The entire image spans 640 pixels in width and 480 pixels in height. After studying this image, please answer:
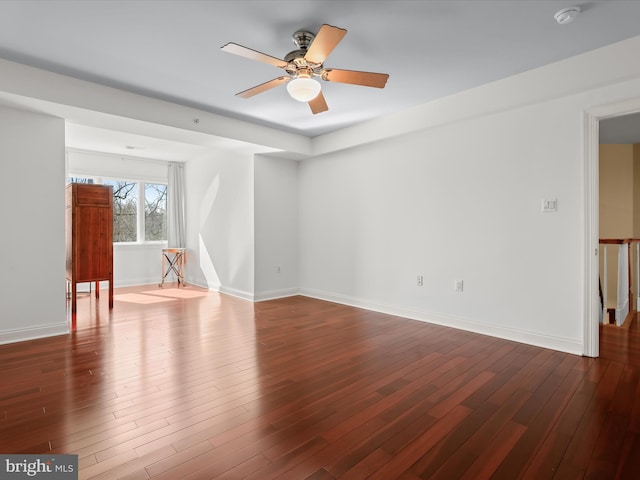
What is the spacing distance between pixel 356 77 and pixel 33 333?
4.05 meters

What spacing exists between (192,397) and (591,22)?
3878mm

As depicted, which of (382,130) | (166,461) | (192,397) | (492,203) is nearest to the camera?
(166,461)

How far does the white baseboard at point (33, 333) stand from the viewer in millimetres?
3410

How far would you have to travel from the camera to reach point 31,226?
3.55m

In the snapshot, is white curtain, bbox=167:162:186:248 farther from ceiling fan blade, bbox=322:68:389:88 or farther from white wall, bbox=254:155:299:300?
ceiling fan blade, bbox=322:68:389:88

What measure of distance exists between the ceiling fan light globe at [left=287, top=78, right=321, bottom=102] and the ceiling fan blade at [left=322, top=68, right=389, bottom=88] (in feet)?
0.57

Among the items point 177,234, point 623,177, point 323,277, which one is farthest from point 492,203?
point 177,234

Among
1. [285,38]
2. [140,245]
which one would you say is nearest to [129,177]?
[140,245]

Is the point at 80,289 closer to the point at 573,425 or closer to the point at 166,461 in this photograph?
the point at 166,461

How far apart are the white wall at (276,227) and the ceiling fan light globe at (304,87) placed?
3073 millimetres

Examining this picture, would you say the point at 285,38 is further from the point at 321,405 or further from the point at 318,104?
the point at 321,405

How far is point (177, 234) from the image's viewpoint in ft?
23.9

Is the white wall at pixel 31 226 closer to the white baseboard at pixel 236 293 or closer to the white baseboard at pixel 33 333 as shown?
the white baseboard at pixel 33 333

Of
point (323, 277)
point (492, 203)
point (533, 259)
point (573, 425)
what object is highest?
point (492, 203)
